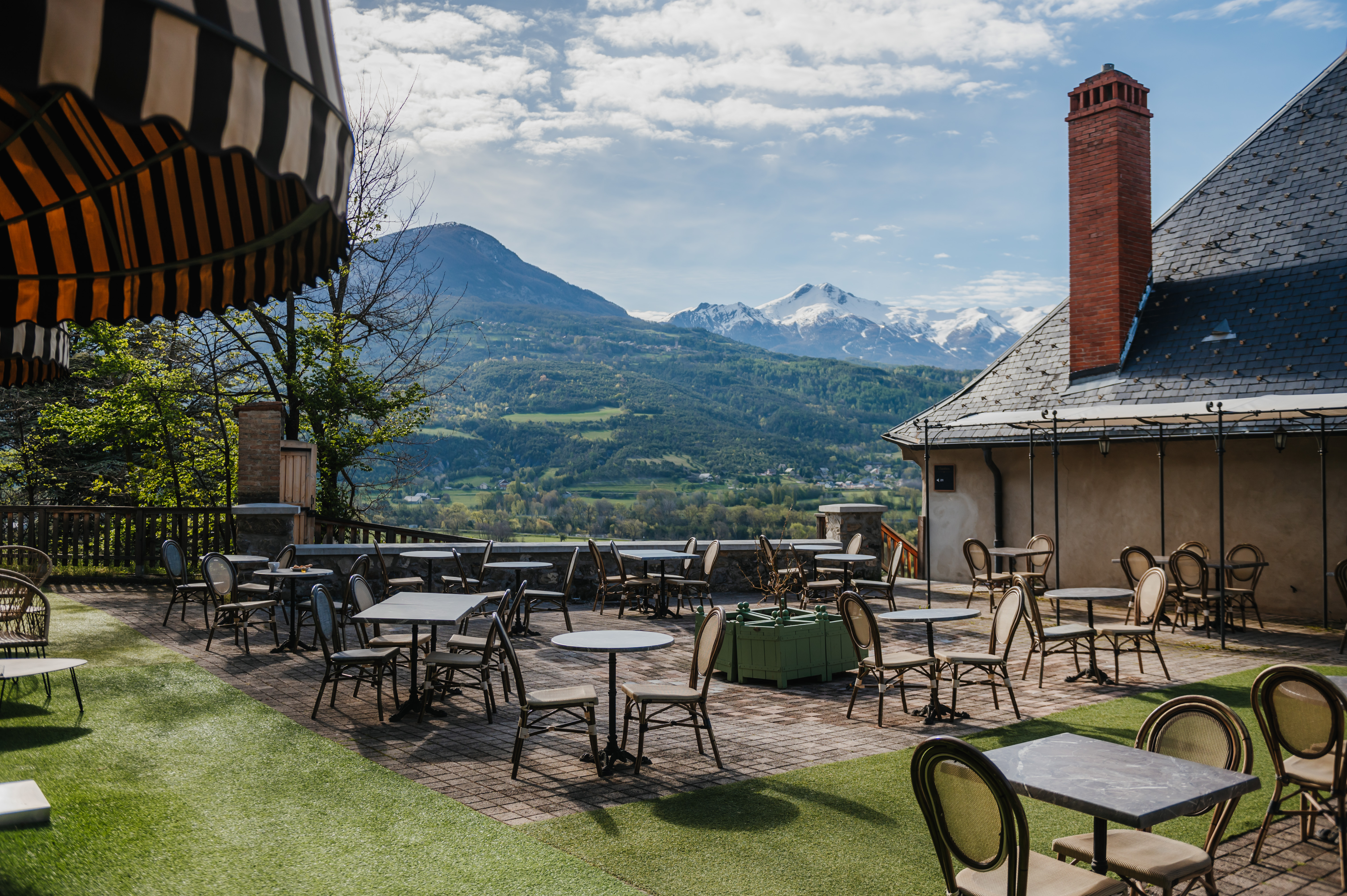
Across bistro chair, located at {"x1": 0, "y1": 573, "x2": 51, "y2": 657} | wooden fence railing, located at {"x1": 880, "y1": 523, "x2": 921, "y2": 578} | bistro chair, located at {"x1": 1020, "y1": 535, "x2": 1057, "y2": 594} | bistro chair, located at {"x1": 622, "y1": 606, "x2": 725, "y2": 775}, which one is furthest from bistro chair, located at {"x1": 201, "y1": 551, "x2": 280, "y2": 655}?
wooden fence railing, located at {"x1": 880, "y1": 523, "x2": 921, "y2": 578}

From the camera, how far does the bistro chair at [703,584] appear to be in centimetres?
1241

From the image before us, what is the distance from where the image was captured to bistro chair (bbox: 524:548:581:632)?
10562mm

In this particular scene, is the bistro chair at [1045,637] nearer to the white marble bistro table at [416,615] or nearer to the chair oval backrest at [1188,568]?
the chair oval backrest at [1188,568]

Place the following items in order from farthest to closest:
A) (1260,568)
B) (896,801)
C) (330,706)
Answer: (1260,568) → (330,706) → (896,801)

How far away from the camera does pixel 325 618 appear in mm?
6930

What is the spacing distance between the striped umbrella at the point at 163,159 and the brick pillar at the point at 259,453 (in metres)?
7.38

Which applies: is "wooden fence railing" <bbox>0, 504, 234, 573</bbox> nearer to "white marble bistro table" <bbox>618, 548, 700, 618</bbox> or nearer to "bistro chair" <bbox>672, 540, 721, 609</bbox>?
"white marble bistro table" <bbox>618, 548, 700, 618</bbox>

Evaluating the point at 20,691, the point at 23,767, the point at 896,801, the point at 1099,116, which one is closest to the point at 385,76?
the point at 1099,116

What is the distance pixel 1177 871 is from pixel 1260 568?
31.9 feet

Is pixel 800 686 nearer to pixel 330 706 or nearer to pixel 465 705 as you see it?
pixel 465 705

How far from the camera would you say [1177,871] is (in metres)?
3.11

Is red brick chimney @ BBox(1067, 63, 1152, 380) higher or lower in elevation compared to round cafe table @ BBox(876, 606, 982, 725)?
higher

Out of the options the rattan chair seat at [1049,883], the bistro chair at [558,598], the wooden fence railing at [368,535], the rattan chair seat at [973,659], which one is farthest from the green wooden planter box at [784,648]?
the wooden fence railing at [368,535]

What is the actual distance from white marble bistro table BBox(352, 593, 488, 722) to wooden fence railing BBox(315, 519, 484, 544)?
5.57 meters
